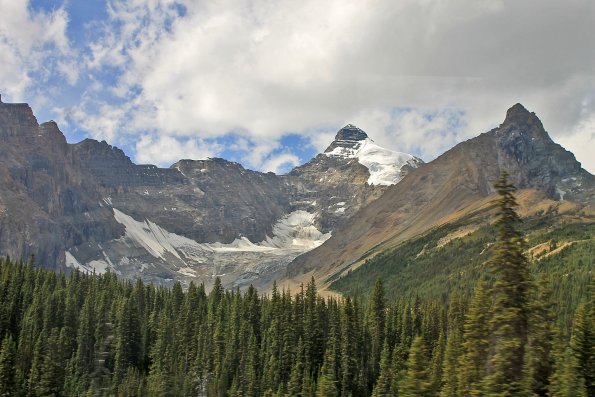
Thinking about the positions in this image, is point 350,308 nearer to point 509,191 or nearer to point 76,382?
point 76,382

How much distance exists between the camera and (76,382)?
13738 centimetres

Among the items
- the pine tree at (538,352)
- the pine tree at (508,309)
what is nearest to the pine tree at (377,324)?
the pine tree at (538,352)

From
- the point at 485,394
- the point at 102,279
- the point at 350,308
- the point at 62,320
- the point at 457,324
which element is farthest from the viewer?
the point at 102,279

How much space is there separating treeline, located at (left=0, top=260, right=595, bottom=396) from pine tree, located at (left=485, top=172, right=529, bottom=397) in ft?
177

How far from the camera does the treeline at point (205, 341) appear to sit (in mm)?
115125

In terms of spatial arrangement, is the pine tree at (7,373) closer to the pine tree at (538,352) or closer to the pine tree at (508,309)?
the pine tree at (538,352)

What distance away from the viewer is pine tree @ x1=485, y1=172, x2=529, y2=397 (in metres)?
34.6

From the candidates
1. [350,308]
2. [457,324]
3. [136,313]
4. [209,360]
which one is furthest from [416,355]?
[136,313]

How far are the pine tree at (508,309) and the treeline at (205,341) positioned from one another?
53.8m

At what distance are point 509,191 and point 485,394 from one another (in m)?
11.9

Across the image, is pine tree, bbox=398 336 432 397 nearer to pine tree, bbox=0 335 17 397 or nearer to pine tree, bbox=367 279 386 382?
pine tree, bbox=0 335 17 397

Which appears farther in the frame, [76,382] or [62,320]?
[62,320]

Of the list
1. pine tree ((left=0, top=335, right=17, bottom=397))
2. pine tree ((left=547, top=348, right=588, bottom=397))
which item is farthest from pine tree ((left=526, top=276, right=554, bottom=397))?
pine tree ((left=0, top=335, right=17, bottom=397))

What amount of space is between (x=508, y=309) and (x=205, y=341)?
382 feet
